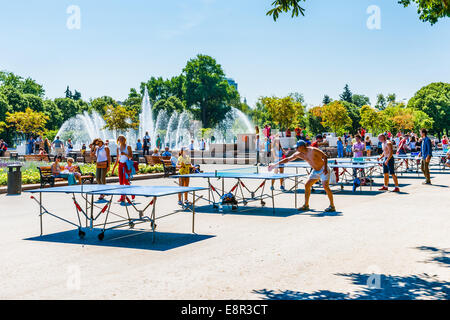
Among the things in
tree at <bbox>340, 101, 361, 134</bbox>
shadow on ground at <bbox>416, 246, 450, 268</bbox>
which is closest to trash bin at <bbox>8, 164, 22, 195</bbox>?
shadow on ground at <bbox>416, 246, 450, 268</bbox>

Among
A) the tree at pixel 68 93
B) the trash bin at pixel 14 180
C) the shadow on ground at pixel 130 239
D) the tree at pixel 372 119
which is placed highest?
the tree at pixel 68 93

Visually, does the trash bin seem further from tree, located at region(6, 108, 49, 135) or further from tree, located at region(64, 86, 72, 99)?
tree, located at region(64, 86, 72, 99)

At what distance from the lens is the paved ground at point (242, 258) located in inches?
222

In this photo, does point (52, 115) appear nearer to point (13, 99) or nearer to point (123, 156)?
point (13, 99)

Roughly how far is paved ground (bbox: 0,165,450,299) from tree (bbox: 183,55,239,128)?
268ft

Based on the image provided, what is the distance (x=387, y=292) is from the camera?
5.53 metres

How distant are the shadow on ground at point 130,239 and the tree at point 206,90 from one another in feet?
272

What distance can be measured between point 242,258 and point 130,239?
2546mm

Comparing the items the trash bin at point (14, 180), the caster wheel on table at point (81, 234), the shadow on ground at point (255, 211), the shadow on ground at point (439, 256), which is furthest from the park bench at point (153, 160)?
the shadow on ground at point (439, 256)

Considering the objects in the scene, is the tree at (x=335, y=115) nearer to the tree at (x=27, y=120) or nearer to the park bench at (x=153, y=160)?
the tree at (x=27, y=120)

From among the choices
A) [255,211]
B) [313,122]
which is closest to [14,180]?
[255,211]

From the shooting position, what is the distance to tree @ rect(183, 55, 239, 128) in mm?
92438
